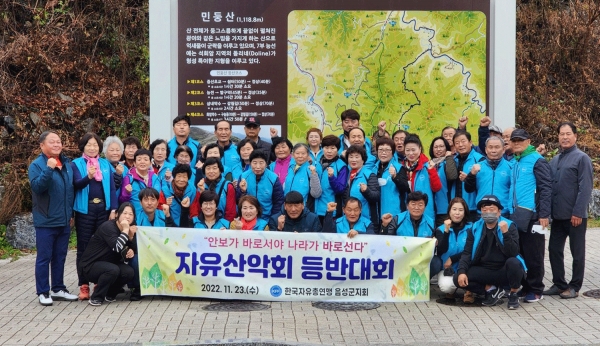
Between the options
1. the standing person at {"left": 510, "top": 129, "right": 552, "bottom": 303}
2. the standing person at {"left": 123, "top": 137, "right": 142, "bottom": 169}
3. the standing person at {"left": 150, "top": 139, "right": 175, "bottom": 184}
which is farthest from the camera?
the standing person at {"left": 123, "top": 137, "right": 142, "bottom": 169}

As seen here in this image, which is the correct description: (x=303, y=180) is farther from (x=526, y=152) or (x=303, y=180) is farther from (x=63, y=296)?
(x=63, y=296)

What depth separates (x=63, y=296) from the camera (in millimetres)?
9094

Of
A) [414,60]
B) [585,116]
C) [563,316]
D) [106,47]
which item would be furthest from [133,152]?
[585,116]

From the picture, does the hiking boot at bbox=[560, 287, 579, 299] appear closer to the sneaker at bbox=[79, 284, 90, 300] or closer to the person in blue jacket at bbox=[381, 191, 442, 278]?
the person in blue jacket at bbox=[381, 191, 442, 278]

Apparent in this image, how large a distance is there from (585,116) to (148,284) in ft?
45.7

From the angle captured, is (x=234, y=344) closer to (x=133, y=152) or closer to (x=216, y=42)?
(x=133, y=152)

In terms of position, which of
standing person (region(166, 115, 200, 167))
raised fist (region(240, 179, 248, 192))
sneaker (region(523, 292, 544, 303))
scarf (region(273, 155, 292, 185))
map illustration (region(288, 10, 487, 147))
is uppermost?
map illustration (region(288, 10, 487, 147))

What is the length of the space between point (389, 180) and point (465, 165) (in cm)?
94

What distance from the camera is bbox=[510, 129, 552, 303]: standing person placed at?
29.2ft

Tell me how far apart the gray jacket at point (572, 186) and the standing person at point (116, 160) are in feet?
16.9

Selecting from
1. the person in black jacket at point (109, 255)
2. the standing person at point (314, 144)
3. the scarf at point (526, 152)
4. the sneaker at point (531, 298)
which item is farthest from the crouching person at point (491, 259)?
the person in black jacket at point (109, 255)

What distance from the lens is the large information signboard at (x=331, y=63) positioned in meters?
11.8

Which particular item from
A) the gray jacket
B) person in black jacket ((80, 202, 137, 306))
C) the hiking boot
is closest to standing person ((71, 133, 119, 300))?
person in black jacket ((80, 202, 137, 306))

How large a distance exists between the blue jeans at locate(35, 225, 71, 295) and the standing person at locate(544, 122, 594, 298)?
18.7 feet
